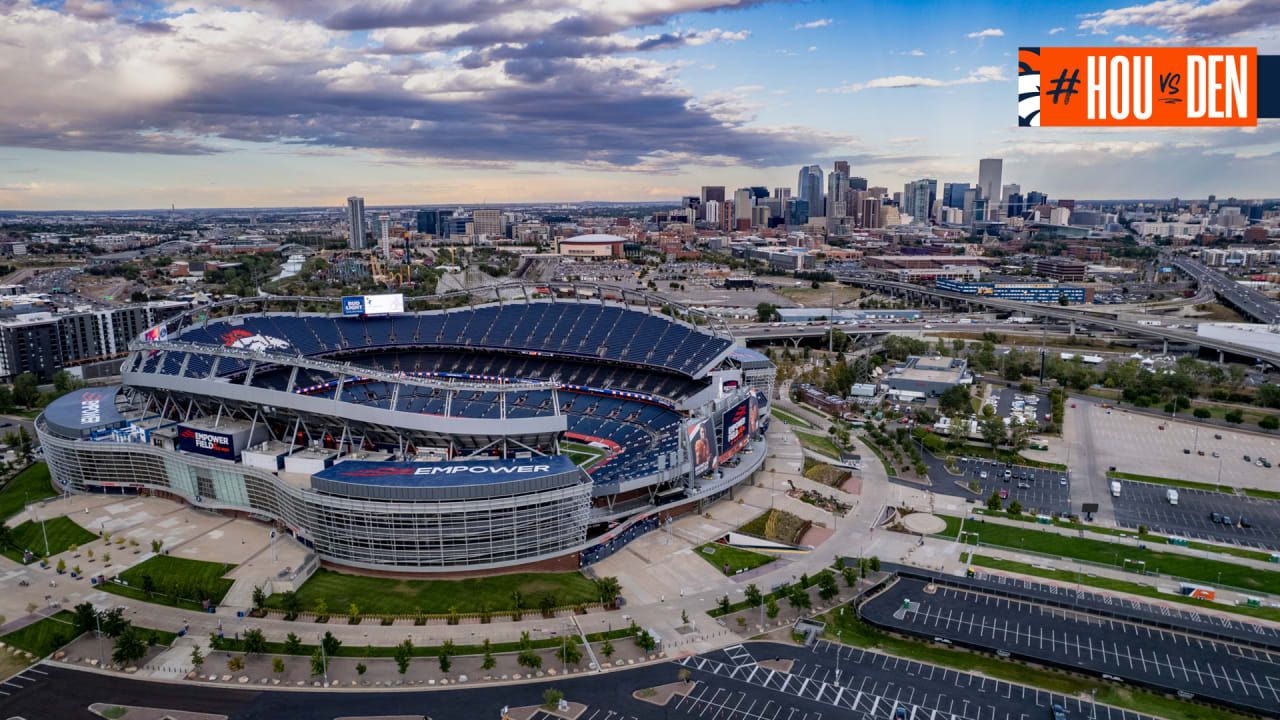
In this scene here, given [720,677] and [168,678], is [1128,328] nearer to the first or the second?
[720,677]

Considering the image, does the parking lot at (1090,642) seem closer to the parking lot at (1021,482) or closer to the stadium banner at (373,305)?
the parking lot at (1021,482)

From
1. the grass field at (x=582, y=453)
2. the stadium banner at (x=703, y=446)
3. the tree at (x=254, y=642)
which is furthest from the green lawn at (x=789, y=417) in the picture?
the tree at (x=254, y=642)

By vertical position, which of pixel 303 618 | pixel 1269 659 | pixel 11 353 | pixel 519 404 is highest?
pixel 11 353

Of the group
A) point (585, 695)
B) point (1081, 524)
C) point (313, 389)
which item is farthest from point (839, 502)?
point (313, 389)

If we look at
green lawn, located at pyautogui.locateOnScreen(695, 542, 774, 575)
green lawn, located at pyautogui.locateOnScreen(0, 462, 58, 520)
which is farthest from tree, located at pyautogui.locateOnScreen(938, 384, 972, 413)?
green lawn, located at pyautogui.locateOnScreen(0, 462, 58, 520)

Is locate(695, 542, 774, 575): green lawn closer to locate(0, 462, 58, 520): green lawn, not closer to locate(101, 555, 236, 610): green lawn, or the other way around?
locate(101, 555, 236, 610): green lawn
